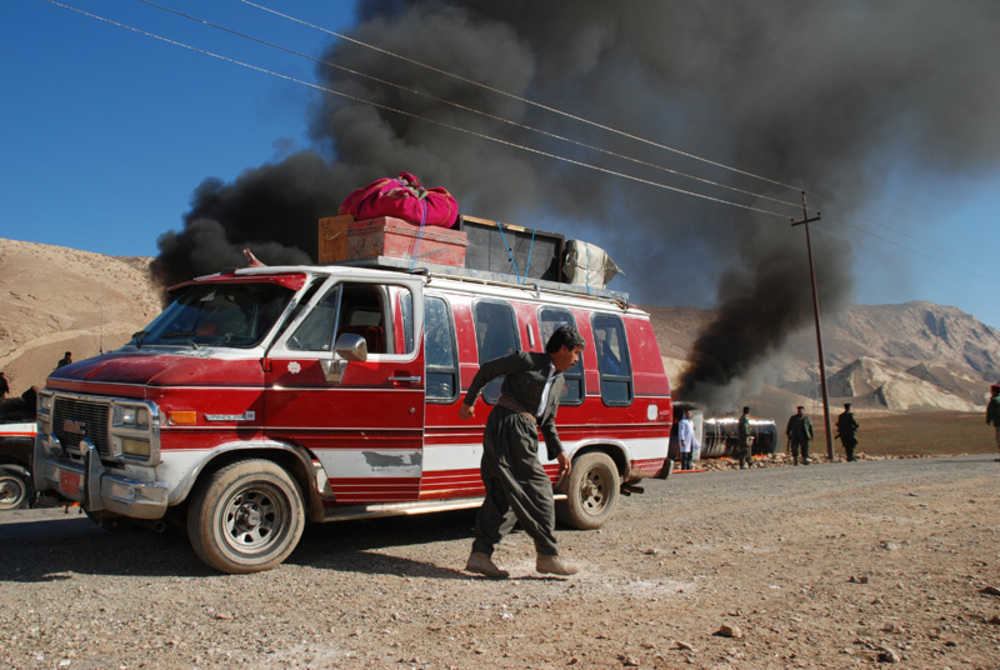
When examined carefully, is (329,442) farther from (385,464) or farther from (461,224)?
(461,224)

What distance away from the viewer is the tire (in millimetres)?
9219

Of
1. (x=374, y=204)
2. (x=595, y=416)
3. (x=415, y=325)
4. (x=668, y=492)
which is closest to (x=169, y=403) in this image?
(x=415, y=325)

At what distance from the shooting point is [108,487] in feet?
17.2

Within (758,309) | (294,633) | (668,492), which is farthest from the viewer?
(758,309)

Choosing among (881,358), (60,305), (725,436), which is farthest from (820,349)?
(881,358)

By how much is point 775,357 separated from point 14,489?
60.0 metres

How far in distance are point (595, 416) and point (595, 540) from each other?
4.16 ft

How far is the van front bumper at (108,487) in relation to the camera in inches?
201

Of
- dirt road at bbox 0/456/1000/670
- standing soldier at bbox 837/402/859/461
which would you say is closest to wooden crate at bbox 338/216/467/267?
dirt road at bbox 0/456/1000/670

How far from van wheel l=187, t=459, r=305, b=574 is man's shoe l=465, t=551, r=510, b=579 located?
1264 millimetres

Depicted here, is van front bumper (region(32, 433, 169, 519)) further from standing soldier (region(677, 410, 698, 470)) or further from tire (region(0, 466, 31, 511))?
standing soldier (region(677, 410, 698, 470))

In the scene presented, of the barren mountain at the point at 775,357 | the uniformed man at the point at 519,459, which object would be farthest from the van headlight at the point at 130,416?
the barren mountain at the point at 775,357

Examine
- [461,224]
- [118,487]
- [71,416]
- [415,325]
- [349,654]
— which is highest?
[461,224]

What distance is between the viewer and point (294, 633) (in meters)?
4.14
